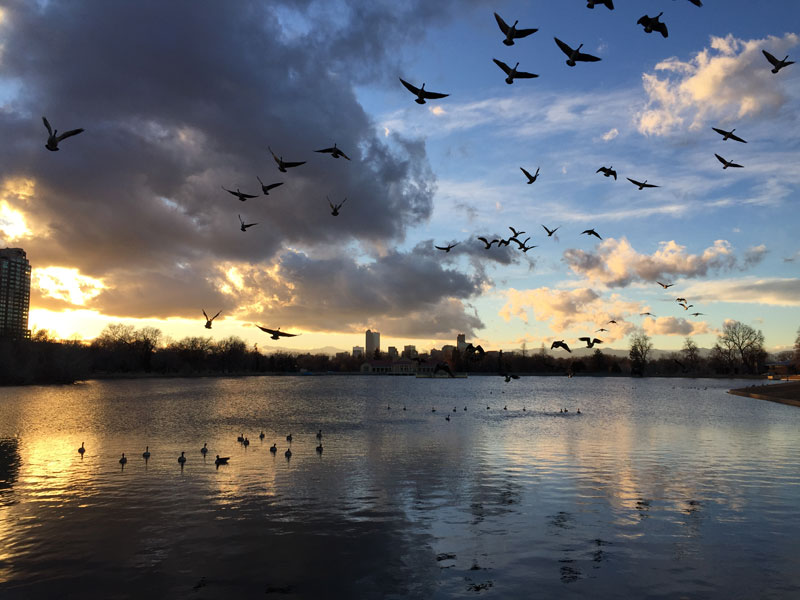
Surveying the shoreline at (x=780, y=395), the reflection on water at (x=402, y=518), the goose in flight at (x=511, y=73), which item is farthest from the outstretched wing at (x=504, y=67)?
the shoreline at (x=780, y=395)

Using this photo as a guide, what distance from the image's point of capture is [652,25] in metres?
18.3

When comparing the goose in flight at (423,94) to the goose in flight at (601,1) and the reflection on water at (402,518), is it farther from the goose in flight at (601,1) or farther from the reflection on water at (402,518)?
the reflection on water at (402,518)

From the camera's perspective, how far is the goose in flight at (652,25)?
18.3 m

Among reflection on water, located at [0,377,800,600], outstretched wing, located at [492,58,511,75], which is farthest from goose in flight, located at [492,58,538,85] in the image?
reflection on water, located at [0,377,800,600]

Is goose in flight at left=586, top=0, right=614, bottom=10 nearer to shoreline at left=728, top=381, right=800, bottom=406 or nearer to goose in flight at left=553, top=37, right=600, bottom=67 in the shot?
goose in flight at left=553, top=37, right=600, bottom=67

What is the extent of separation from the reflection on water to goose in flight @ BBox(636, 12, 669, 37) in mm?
16088

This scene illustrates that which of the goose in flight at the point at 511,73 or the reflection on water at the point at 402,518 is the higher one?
the goose in flight at the point at 511,73

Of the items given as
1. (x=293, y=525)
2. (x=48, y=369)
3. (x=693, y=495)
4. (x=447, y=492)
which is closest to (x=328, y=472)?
(x=447, y=492)

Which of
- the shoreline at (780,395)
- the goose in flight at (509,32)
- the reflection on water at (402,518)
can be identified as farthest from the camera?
the shoreline at (780,395)

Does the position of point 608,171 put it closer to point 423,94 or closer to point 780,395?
point 423,94

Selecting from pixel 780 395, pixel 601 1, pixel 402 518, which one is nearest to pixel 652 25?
pixel 601 1

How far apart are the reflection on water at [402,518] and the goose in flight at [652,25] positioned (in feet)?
52.8

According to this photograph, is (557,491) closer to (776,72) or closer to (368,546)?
(368,546)

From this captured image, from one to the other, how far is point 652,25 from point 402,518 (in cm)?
1856
